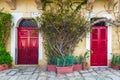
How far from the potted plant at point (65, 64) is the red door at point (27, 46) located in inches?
81.2

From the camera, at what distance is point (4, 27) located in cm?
1092

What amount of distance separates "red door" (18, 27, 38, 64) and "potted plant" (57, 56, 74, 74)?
6.77 feet

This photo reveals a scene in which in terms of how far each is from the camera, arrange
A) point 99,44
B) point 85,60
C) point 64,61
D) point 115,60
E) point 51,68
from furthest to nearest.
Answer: point 99,44 < point 85,60 < point 115,60 < point 51,68 < point 64,61

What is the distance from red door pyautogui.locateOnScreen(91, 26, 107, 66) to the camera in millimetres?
11492

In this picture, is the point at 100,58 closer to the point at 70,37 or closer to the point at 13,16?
the point at 70,37

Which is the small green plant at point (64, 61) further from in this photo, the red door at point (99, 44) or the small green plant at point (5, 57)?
the small green plant at point (5, 57)

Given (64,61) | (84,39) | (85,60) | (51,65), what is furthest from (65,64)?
(84,39)

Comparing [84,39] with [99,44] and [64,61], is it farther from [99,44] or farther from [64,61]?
[64,61]

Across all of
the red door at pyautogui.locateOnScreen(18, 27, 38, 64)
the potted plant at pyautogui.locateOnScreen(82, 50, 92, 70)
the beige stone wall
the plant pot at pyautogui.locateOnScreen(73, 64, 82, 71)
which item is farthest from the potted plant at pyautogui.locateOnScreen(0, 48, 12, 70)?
the beige stone wall

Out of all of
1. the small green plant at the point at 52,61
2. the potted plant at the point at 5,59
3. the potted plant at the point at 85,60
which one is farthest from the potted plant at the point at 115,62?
the potted plant at the point at 5,59

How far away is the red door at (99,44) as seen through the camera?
11492 millimetres

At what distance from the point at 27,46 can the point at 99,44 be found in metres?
3.60

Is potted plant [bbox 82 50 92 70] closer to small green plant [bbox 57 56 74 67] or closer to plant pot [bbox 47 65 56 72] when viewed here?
small green plant [bbox 57 56 74 67]

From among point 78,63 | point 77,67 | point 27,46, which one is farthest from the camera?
point 27,46
